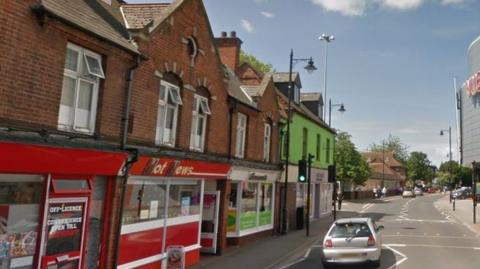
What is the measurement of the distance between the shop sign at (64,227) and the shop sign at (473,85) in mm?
99683

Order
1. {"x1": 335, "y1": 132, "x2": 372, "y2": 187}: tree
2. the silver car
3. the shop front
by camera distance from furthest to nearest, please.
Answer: {"x1": 335, "y1": 132, "x2": 372, "y2": 187}: tree, the shop front, the silver car

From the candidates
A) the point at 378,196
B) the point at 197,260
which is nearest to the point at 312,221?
the point at 197,260

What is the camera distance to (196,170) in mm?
13930

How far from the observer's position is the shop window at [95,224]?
10062mm

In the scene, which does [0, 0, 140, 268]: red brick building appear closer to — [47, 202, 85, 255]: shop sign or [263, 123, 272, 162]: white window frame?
[47, 202, 85, 255]: shop sign

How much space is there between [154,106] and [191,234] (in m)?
4.58

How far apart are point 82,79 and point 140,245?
14.8 ft

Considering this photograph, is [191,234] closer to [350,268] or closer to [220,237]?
[220,237]

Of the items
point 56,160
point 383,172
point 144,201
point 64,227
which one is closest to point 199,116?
point 144,201

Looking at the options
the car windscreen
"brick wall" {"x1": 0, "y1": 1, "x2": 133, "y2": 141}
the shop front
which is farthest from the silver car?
"brick wall" {"x1": 0, "y1": 1, "x2": 133, "y2": 141}

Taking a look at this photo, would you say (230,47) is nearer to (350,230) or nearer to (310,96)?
(350,230)

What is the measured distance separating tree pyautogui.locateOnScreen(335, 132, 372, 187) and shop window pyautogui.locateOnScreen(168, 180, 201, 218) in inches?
1614

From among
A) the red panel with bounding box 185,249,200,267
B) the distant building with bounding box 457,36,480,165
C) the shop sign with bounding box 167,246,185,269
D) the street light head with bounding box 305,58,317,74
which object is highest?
the distant building with bounding box 457,36,480,165

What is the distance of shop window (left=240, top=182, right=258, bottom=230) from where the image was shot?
61.3 feet
